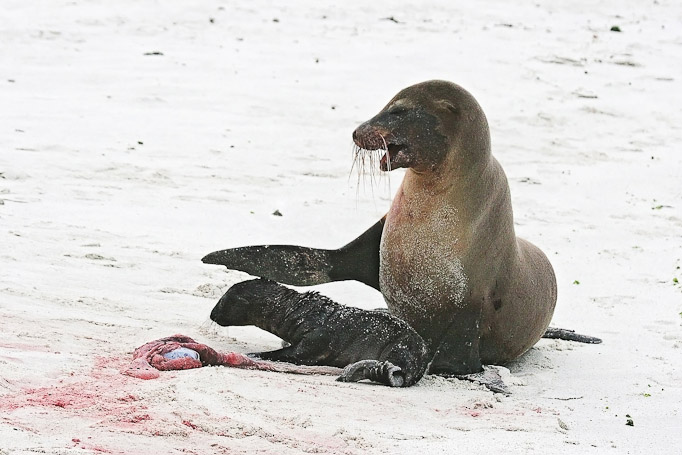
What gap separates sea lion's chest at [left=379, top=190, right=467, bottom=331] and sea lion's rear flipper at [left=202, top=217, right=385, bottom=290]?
1.21ft

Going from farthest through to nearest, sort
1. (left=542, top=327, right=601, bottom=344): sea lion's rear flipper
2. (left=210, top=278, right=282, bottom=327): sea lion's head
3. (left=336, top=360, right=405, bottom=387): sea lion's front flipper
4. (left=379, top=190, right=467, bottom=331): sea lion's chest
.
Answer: (left=542, top=327, right=601, bottom=344): sea lion's rear flipper → (left=210, top=278, right=282, bottom=327): sea lion's head → (left=379, top=190, right=467, bottom=331): sea lion's chest → (left=336, top=360, right=405, bottom=387): sea lion's front flipper

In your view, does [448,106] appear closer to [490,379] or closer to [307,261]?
[307,261]

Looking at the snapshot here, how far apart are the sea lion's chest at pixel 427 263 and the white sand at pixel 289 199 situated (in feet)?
1.61

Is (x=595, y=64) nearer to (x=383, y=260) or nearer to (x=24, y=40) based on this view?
(x=24, y=40)

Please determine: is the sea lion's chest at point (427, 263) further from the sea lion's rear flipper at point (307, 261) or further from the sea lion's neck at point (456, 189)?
the sea lion's rear flipper at point (307, 261)

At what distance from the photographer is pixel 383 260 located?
225 inches

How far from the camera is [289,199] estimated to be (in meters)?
8.48

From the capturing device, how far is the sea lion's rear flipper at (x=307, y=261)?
5820 mm

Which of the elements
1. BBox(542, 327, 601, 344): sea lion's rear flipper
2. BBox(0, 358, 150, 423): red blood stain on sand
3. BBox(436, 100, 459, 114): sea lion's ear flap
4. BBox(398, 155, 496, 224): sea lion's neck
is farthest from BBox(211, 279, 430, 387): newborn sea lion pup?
BBox(542, 327, 601, 344): sea lion's rear flipper

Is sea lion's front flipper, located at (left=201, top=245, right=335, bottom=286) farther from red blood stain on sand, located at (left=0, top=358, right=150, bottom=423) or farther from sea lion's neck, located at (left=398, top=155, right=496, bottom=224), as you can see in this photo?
red blood stain on sand, located at (left=0, top=358, right=150, bottom=423)

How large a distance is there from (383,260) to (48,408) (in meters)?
2.27

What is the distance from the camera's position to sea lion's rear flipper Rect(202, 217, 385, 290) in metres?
5.82

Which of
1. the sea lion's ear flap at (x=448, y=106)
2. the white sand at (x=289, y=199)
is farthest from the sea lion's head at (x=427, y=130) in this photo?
the white sand at (x=289, y=199)

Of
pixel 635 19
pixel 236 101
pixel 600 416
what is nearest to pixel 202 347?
pixel 600 416
